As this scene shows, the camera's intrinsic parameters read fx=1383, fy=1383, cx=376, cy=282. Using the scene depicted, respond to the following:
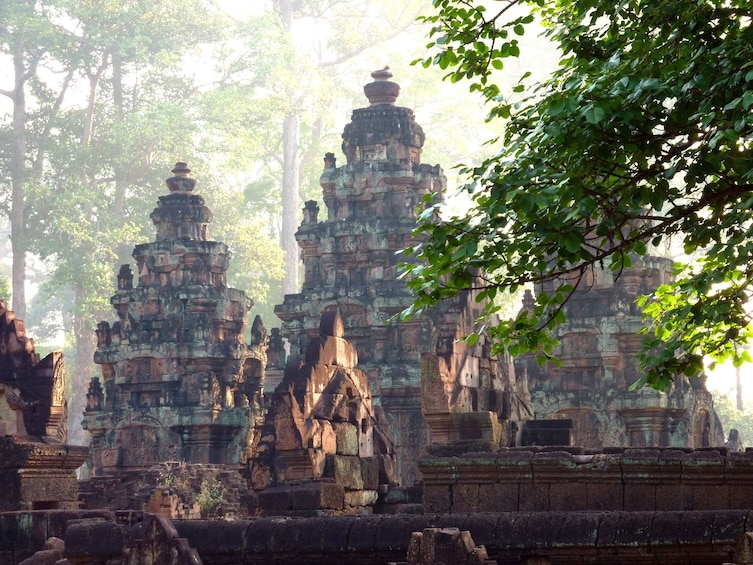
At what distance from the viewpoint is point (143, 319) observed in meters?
30.6

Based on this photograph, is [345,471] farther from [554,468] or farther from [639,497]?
[639,497]

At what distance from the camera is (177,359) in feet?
98.1

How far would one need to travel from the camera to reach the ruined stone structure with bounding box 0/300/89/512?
527 inches

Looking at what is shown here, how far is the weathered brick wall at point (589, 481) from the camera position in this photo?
1083 cm

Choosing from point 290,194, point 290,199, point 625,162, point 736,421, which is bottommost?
point 736,421

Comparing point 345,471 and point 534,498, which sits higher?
point 345,471

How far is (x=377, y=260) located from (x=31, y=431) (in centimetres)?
1420

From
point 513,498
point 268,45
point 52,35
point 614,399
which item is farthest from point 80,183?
point 513,498

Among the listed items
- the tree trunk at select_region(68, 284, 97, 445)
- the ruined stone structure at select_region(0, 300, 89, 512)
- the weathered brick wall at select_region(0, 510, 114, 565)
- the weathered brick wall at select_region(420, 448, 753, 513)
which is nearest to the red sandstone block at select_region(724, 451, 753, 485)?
the weathered brick wall at select_region(420, 448, 753, 513)

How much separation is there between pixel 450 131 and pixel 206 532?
42366mm

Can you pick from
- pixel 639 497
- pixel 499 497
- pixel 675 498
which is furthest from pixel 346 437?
pixel 675 498

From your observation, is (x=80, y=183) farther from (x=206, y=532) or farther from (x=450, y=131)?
(x=206, y=532)

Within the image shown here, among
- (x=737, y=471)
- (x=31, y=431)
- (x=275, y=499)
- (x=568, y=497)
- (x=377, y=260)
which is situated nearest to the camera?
(x=737, y=471)

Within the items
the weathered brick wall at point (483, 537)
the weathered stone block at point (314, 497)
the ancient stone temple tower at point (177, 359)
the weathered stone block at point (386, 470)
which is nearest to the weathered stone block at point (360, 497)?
the weathered stone block at point (386, 470)
